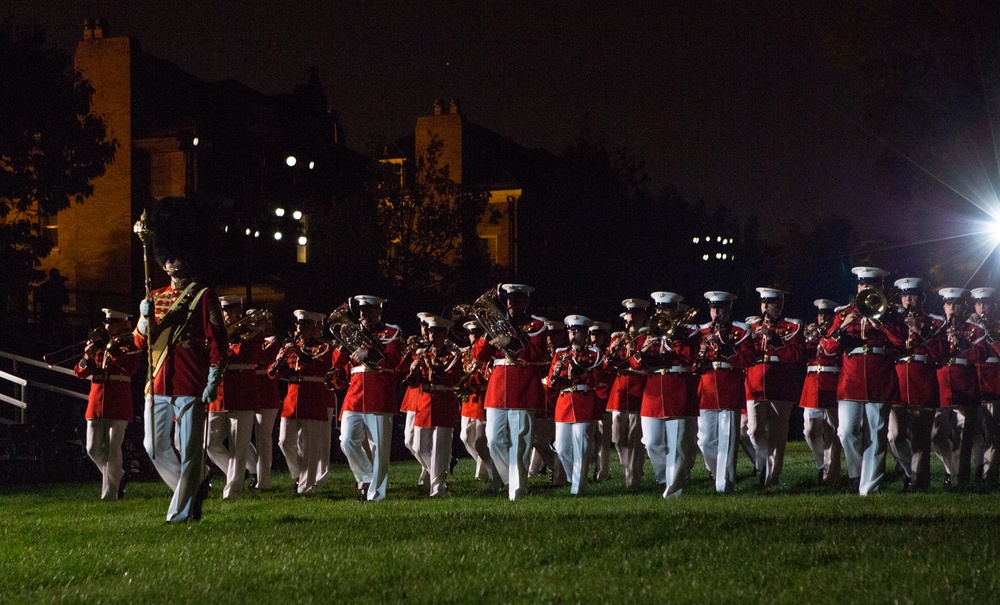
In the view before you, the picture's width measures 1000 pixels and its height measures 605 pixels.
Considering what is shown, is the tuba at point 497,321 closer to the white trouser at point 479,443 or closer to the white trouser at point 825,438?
the white trouser at point 479,443

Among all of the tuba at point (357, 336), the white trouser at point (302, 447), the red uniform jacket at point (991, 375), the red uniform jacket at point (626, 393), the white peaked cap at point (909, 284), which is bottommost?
the white trouser at point (302, 447)

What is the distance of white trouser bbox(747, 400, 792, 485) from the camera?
1542 cm

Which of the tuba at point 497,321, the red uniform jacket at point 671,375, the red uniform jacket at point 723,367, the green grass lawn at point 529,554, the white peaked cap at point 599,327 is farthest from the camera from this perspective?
the white peaked cap at point 599,327

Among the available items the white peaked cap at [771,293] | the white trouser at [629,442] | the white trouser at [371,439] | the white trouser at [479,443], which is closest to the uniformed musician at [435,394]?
the white trouser at [371,439]

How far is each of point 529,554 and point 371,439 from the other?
599 cm

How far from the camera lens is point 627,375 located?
1678 cm

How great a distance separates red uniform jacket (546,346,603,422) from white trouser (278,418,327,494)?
124 inches

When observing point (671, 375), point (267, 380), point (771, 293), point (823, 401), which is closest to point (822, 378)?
point (823, 401)

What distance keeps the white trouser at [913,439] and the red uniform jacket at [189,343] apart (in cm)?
751

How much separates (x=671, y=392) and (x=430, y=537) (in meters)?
5.28

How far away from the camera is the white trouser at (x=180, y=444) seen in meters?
10.2

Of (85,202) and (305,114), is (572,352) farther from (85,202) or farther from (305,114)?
(305,114)

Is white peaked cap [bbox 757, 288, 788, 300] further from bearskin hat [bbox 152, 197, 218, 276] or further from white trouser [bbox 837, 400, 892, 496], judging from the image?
bearskin hat [bbox 152, 197, 218, 276]

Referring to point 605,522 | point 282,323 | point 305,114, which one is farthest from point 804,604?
point 305,114
